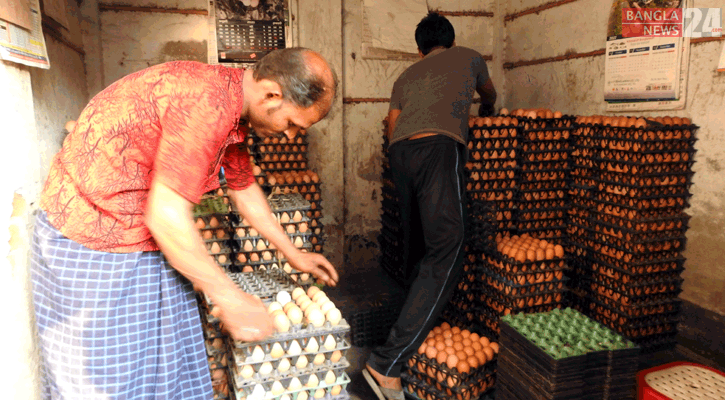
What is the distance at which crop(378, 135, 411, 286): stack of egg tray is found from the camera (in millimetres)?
4770

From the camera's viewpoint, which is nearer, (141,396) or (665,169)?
(141,396)

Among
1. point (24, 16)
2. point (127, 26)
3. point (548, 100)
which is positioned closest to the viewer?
point (24, 16)

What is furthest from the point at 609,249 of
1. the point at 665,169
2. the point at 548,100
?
the point at 548,100

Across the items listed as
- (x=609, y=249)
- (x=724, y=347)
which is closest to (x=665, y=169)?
(x=609, y=249)

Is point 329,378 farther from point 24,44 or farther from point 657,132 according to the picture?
point 657,132

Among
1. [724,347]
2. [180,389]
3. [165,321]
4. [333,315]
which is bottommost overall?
[724,347]

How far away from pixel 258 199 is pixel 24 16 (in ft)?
4.03

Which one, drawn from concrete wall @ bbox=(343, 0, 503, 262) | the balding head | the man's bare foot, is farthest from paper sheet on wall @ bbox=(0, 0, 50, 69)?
concrete wall @ bbox=(343, 0, 503, 262)

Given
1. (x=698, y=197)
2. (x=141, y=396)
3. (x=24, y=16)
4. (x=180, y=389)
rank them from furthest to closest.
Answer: (x=698, y=197)
(x=24, y=16)
(x=180, y=389)
(x=141, y=396)

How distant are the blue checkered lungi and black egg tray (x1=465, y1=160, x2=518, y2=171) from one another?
2.72 metres

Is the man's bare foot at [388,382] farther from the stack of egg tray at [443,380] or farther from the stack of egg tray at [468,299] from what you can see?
the stack of egg tray at [468,299]

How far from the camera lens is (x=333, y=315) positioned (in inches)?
80.0

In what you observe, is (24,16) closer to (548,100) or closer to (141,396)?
(141,396)

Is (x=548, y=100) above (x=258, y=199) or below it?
above
